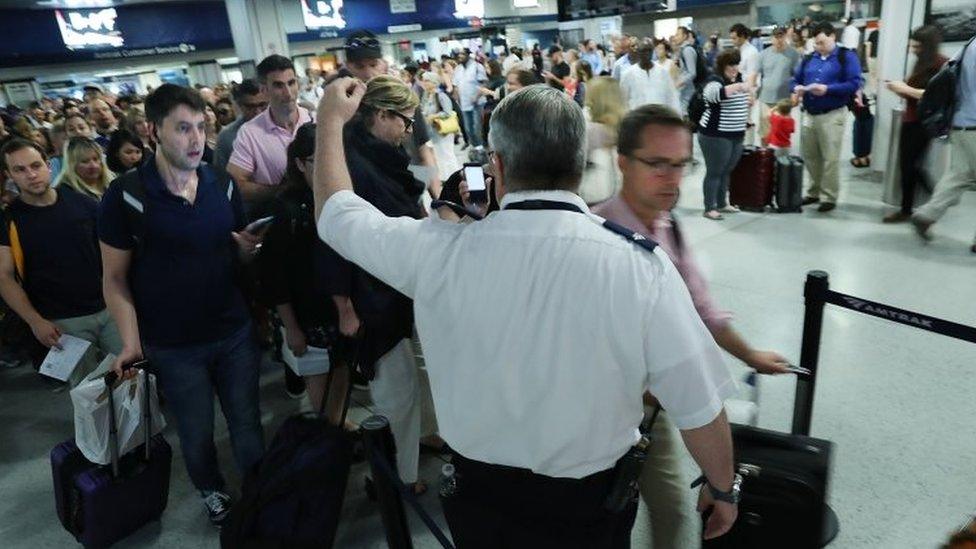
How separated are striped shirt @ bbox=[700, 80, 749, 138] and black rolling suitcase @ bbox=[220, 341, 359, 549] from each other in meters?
4.64

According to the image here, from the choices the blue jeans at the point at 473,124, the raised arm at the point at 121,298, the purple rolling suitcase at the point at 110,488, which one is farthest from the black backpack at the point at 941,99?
the blue jeans at the point at 473,124

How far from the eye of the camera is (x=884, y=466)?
254cm

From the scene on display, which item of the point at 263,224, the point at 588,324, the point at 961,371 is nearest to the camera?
the point at 588,324

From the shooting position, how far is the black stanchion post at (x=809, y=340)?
85.5 inches

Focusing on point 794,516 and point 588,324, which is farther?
point 794,516

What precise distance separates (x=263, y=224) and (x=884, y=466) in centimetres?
260

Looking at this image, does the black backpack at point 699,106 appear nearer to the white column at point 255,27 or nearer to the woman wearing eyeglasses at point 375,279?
the woman wearing eyeglasses at point 375,279

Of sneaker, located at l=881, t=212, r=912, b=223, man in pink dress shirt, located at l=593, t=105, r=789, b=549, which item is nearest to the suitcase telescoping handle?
man in pink dress shirt, located at l=593, t=105, r=789, b=549

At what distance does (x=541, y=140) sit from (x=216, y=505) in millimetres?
2298

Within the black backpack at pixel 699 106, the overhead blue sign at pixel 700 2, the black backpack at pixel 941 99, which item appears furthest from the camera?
the overhead blue sign at pixel 700 2

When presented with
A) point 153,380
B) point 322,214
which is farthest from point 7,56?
point 322,214

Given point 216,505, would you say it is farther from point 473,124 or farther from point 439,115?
point 473,124

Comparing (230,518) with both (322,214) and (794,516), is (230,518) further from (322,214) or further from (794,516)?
(794,516)

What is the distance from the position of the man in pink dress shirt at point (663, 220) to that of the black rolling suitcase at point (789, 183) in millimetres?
4590
